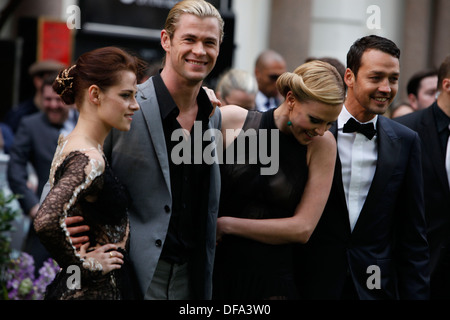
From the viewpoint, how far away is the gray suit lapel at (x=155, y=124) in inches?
137

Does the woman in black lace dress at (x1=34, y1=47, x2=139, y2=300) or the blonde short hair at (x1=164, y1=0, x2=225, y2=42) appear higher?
the blonde short hair at (x1=164, y1=0, x2=225, y2=42)

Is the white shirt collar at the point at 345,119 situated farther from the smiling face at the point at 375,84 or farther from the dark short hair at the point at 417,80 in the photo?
the dark short hair at the point at 417,80

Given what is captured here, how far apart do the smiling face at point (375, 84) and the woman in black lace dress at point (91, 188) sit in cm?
145

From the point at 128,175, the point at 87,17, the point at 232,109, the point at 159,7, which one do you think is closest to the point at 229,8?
the point at 159,7

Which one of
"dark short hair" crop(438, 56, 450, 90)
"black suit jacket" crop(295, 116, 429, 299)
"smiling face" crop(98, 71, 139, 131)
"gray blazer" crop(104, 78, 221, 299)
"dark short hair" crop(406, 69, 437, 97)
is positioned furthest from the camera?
"dark short hair" crop(406, 69, 437, 97)

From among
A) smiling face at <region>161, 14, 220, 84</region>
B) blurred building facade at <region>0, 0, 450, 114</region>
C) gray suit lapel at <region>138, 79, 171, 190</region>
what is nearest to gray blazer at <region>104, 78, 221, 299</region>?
gray suit lapel at <region>138, 79, 171, 190</region>

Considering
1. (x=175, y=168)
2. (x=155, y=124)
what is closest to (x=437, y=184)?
(x=175, y=168)

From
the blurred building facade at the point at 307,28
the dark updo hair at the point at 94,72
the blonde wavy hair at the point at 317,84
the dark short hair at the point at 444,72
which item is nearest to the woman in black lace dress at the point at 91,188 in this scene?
the dark updo hair at the point at 94,72

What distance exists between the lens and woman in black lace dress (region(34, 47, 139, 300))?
300cm

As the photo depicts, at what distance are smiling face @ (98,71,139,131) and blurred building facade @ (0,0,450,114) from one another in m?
5.46

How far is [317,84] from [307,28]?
766cm

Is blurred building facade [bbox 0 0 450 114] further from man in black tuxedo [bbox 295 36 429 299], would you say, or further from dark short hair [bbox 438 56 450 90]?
man in black tuxedo [bbox 295 36 429 299]

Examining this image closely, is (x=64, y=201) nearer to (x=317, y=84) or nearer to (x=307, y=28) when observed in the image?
(x=317, y=84)

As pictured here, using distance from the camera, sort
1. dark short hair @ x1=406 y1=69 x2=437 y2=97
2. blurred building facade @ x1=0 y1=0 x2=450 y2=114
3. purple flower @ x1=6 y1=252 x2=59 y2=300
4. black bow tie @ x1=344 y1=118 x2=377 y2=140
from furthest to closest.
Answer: blurred building facade @ x1=0 y1=0 x2=450 y2=114
dark short hair @ x1=406 y1=69 x2=437 y2=97
purple flower @ x1=6 y1=252 x2=59 y2=300
black bow tie @ x1=344 y1=118 x2=377 y2=140
